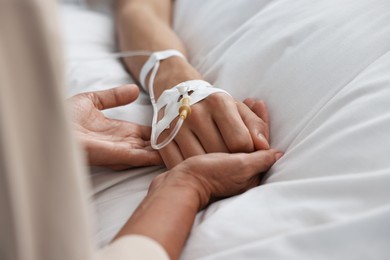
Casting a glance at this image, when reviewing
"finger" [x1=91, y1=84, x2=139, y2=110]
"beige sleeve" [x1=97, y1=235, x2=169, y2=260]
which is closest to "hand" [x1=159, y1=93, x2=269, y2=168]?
"finger" [x1=91, y1=84, x2=139, y2=110]

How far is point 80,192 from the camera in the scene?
42cm

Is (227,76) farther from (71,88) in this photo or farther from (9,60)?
(9,60)

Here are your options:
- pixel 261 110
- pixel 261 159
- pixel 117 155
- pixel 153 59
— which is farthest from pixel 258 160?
pixel 153 59

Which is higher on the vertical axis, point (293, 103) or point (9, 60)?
point (9, 60)

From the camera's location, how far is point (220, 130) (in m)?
0.76

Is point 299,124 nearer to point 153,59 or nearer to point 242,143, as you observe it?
point 242,143

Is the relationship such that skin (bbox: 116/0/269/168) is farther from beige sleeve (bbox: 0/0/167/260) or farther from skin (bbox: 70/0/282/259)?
beige sleeve (bbox: 0/0/167/260)

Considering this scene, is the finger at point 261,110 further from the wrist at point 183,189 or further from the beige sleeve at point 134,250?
the beige sleeve at point 134,250

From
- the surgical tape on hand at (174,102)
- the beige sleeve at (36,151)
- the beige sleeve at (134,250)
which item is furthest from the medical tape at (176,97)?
the beige sleeve at (36,151)

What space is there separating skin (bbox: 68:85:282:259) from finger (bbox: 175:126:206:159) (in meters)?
0.05

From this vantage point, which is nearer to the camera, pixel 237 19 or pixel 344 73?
pixel 344 73

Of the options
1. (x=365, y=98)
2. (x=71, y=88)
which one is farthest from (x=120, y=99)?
(x=365, y=98)

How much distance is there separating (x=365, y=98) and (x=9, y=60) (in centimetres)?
47

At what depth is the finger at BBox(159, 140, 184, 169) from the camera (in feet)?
2.52
